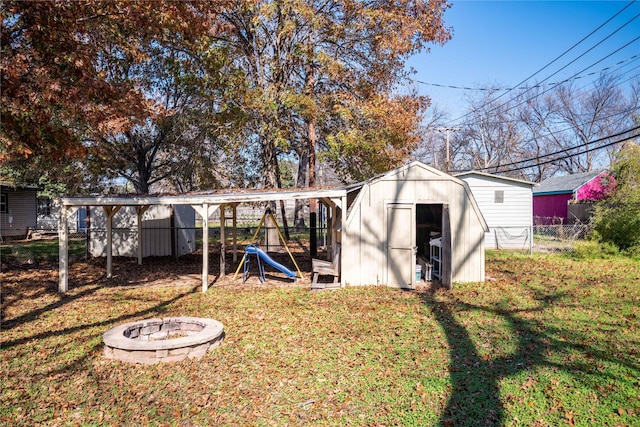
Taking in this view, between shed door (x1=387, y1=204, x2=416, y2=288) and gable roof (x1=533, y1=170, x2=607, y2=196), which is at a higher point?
gable roof (x1=533, y1=170, x2=607, y2=196)

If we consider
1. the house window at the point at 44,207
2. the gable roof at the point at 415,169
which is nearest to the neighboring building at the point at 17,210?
the house window at the point at 44,207

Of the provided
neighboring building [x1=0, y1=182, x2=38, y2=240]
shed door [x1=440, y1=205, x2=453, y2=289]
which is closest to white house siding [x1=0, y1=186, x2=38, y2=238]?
neighboring building [x1=0, y1=182, x2=38, y2=240]

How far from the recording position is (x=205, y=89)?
15.1 m

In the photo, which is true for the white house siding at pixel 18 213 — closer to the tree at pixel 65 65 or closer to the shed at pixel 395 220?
the tree at pixel 65 65

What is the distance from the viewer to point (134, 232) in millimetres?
16094

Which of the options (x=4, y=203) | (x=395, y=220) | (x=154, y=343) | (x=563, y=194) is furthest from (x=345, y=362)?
(x=4, y=203)

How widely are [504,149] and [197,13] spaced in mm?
37212

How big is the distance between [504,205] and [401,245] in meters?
10.4

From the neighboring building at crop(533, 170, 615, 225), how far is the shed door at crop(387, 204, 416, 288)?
1650cm

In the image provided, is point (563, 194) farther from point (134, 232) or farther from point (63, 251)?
point (63, 251)

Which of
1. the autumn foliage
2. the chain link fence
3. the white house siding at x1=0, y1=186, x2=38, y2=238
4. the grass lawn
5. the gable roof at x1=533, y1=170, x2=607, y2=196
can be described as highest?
the autumn foliage

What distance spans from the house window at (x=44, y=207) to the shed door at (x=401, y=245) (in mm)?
27317

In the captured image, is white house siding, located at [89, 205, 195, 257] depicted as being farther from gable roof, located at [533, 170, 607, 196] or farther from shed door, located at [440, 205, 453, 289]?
gable roof, located at [533, 170, 607, 196]

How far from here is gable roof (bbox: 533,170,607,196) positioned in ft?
80.8
